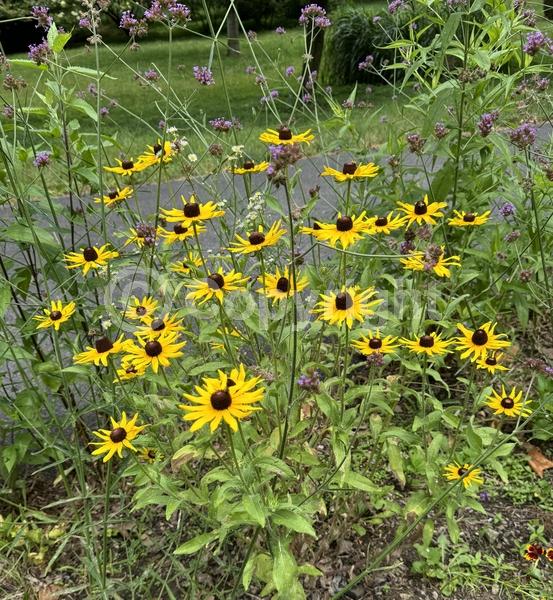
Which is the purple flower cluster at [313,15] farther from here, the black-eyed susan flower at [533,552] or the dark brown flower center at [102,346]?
the black-eyed susan flower at [533,552]

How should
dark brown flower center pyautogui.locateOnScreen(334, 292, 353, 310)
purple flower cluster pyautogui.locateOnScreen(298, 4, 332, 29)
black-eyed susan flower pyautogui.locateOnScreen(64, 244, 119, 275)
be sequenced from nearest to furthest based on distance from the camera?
dark brown flower center pyautogui.locateOnScreen(334, 292, 353, 310), black-eyed susan flower pyautogui.locateOnScreen(64, 244, 119, 275), purple flower cluster pyautogui.locateOnScreen(298, 4, 332, 29)

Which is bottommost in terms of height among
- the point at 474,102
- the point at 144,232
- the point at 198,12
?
the point at 198,12

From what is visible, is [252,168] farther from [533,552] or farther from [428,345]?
[533,552]

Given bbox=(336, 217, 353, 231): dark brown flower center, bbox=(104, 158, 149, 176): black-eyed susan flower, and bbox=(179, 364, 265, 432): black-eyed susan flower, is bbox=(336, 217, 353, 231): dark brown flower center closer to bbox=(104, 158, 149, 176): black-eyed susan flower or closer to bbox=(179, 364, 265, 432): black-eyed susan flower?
bbox=(179, 364, 265, 432): black-eyed susan flower

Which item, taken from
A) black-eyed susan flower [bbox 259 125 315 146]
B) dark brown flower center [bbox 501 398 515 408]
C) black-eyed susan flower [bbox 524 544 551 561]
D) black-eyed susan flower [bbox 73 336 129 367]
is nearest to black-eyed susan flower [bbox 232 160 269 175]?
black-eyed susan flower [bbox 259 125 315 146]

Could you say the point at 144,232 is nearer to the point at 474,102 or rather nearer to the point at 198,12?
the point at 474,102

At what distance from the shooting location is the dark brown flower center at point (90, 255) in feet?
6.30

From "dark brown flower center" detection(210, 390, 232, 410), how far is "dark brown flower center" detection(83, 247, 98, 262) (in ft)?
2.65

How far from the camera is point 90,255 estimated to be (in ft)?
6.31

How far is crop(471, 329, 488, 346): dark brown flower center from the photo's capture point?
181 cm

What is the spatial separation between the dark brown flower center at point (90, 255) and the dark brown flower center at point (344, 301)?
31.7 inches

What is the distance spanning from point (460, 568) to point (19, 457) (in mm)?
1571

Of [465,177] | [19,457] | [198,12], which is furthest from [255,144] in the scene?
[198,12]

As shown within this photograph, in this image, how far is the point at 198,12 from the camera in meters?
18.9
